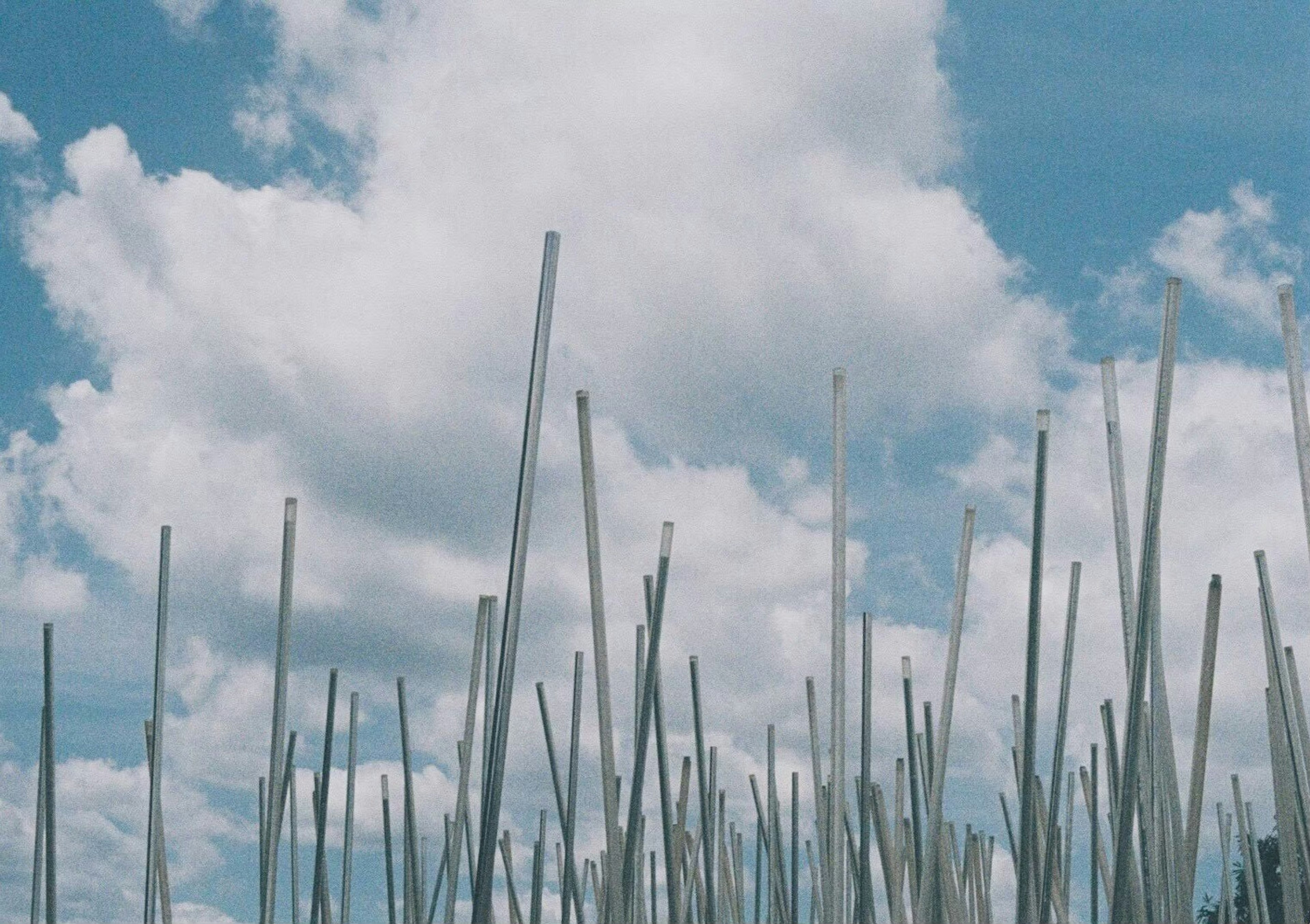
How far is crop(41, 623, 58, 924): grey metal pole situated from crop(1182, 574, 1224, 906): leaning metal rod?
5407 mm

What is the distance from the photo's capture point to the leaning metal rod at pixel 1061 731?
5.84 m

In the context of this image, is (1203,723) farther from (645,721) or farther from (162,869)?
(162,869)

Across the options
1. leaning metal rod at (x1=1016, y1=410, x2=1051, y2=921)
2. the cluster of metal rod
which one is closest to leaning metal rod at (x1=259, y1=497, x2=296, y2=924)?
the cluster of metal rod

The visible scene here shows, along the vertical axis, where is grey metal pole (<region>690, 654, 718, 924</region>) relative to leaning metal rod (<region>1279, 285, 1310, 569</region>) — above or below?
below

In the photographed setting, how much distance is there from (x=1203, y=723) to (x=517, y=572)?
12.1 feet

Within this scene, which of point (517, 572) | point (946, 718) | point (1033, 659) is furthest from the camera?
point (946, 718)

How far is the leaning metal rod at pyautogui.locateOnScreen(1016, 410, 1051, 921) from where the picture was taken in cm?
562

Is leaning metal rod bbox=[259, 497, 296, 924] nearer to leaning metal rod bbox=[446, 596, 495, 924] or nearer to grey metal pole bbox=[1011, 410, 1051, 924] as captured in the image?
leaning metal rod bbox=[446, 596, 495, 924]

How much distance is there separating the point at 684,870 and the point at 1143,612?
16.2ft

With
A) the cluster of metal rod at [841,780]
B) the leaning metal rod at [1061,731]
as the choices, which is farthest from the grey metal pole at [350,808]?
the leaning metal rod at [1061,731]

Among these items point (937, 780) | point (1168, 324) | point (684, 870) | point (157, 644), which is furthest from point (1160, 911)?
point (157, 644)

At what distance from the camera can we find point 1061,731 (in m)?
6.42

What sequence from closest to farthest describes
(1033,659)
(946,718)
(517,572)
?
(517,572), (1033,659), (946,718)

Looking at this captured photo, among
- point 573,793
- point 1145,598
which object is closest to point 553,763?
point 573,793
